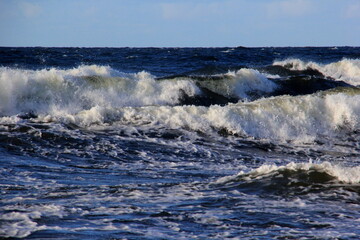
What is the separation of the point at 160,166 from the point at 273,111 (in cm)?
590

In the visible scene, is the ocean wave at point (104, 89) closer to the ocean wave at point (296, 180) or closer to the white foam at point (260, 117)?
the white foam at point (260, 117)

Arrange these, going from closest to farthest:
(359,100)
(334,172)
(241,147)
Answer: (334,172), (241,147), (359,100)

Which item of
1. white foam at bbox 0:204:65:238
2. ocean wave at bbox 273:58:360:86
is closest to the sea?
white foam at bbox 0:204:65:238

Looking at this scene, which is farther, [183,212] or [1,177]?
[1,177]

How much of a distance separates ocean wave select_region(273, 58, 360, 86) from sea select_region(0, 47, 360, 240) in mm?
7786

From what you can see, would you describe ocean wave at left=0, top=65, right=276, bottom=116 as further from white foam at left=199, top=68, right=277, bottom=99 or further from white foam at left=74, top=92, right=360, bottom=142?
white foam at left=74, top=92, right=360, bottom=142

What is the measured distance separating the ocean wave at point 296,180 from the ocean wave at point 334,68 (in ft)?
64.2

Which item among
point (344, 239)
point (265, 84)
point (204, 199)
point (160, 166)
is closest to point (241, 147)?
point (160, 166)

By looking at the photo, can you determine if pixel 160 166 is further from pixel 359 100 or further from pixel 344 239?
pixel 359 100

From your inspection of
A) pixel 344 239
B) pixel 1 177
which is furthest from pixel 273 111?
pixel 344 239

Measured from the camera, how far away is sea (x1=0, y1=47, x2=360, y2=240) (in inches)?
213

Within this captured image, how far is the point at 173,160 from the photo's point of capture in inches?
376

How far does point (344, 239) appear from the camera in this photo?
5.01 metres

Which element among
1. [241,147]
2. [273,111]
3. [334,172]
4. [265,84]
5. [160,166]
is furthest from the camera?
[265,84]
